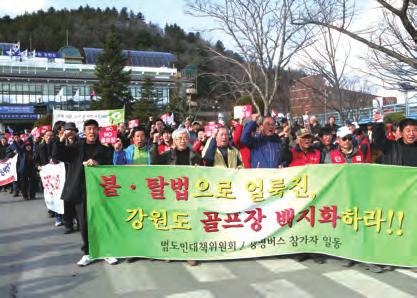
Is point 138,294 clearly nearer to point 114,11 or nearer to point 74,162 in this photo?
point 74,162

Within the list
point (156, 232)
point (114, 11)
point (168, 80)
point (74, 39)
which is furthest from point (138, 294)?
point (114, 11)

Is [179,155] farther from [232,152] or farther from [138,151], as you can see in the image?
[138,151]

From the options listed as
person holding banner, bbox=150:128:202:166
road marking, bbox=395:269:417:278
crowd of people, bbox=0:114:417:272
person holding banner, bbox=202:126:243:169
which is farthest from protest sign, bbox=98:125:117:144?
road marking, bbox=395:269:417:278

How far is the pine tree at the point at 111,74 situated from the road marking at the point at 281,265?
48.9 meters

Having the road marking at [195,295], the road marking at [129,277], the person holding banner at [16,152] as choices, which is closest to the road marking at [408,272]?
the road marking at [195,295]

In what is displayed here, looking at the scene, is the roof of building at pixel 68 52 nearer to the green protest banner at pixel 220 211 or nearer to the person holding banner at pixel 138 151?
the person holding banner at pixel 138 151

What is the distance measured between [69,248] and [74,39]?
97.2 metres

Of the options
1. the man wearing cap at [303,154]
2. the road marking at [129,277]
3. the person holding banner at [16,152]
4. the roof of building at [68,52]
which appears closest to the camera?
the road marking at [129,277]

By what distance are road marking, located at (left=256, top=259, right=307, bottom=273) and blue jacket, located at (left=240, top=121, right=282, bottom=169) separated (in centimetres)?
120

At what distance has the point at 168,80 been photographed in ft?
212

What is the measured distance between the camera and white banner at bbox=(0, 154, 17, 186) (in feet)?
39.6

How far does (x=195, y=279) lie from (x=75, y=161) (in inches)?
81.7

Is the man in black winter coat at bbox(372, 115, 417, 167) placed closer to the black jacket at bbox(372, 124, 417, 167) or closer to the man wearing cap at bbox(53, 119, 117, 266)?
the black jacket at bbox(372, 124, 417, 167)

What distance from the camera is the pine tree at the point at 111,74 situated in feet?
172
